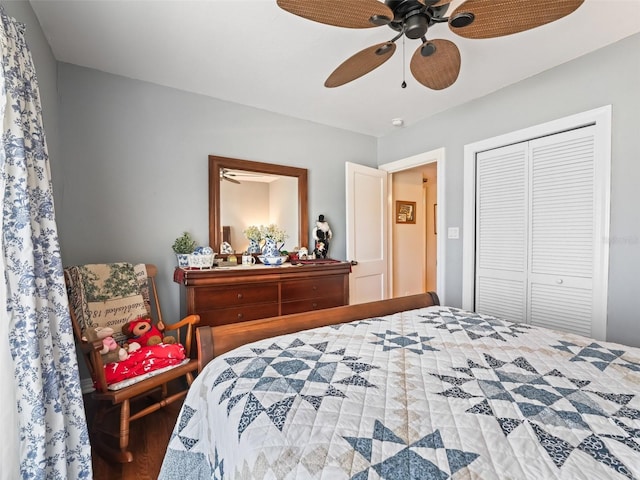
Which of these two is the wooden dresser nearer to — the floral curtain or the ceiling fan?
the floral curtain

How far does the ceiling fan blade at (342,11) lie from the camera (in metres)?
1.19

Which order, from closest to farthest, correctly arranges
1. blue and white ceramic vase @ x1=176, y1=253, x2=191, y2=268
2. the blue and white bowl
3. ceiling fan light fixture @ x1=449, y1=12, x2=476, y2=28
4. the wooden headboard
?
ceiling fan light fixture @ x1=449, y1=12, x2=476, y2=28
the wooden headboard
blue and white ceramic vase @ x1=176, y1=253, x2=191, y2=268
the blue and white bowl

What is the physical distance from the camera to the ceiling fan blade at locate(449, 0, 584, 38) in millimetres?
1180

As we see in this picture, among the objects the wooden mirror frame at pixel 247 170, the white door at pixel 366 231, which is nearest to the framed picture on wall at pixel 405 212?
the white door at pixel 366 231

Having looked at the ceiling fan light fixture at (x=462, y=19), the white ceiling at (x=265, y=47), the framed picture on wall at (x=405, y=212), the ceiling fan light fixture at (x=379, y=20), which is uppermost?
the white ceiling at (x=265, y=47)

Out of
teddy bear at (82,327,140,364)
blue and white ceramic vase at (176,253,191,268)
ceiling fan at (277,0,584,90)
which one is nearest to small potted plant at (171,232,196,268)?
blue and white ceramic vase at (176,253,191,268)

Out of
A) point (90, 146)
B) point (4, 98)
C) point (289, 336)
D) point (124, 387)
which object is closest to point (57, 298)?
point (124, 387)

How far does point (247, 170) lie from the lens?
3.03 metres

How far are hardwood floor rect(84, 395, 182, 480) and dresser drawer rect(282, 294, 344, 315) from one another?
106 centimetres

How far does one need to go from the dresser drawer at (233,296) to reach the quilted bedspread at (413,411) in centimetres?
113

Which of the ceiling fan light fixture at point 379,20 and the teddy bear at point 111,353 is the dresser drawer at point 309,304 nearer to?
the teddy bear at point 111,353

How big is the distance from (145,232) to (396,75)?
2.35m

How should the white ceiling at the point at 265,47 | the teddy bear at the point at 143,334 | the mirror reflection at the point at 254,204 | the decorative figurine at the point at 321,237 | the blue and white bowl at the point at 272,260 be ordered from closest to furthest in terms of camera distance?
the white ceiling at the point at 265,47 < the teddy bear at the point at 143,334 < the blue and white bowl at the point at 272,260 < the mirror reflection at the point at 254,204 < the decorative figurine at the point at 321,237

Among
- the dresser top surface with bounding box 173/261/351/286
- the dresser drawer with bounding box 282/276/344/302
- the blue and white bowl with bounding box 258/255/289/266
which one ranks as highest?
the blue and white bowl with bounding box 258/255/289/266
